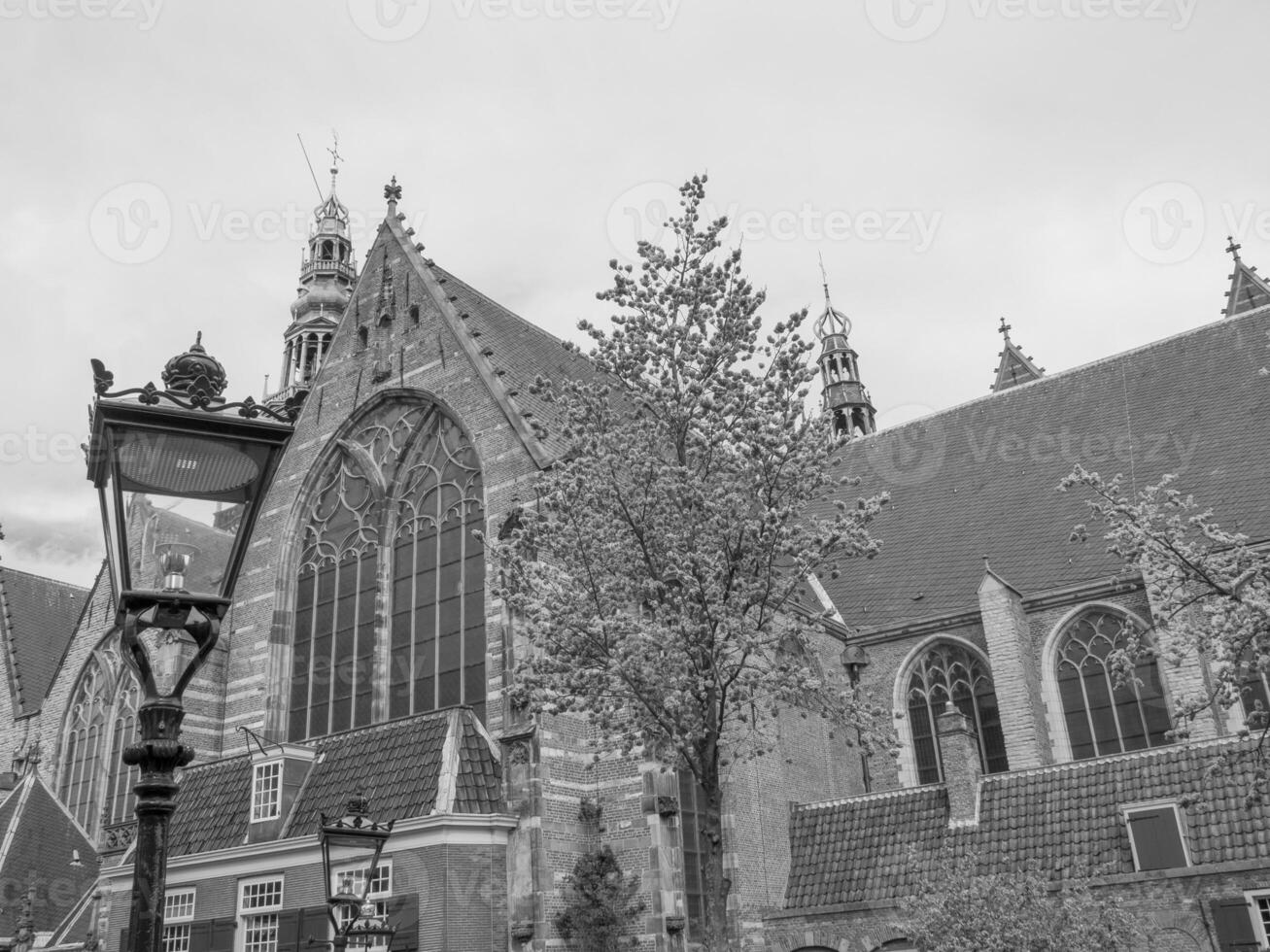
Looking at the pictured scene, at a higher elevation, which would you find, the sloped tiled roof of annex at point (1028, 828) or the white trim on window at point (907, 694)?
the white trim on window at point (907, 694)

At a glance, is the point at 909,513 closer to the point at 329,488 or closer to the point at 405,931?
the point at 329,488

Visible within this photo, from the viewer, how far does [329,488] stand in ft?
77.4

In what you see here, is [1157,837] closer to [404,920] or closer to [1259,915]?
[1259,915]

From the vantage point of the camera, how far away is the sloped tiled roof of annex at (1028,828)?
15797 mm

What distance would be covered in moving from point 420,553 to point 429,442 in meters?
2.32

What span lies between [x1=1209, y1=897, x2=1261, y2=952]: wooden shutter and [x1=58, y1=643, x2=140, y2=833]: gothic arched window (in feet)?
72.9

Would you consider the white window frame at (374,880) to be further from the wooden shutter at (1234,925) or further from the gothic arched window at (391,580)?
the wooden shutter at (1234,925)

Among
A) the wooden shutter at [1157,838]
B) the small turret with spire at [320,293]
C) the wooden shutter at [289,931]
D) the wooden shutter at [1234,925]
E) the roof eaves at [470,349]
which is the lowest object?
the wooden shutter at [1234,925]

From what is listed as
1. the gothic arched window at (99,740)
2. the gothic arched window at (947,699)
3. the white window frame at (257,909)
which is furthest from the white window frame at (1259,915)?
the gothic arched window at (99,740)

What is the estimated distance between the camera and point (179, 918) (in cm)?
1823

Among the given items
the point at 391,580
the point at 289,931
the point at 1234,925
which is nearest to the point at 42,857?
the point at 391,580

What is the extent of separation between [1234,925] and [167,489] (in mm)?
14997

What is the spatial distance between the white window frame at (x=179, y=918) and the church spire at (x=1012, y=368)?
898 inches

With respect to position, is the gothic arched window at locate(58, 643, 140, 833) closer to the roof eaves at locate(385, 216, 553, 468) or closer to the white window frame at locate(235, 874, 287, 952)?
the white window frame at locate(235, 874, 287, 952)
